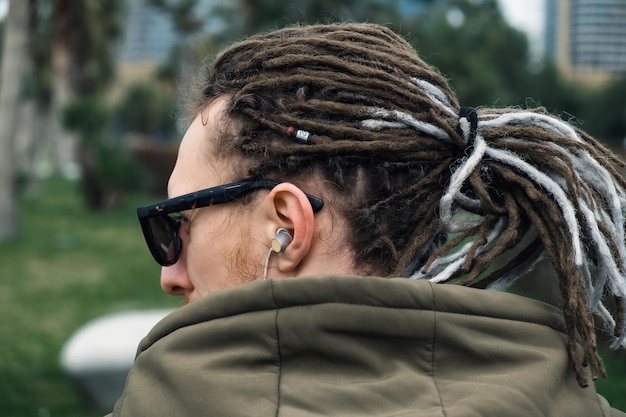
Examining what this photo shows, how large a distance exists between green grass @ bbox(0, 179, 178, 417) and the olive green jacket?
4959 millimetres

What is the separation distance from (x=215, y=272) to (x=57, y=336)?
709cm

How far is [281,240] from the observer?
1549mm

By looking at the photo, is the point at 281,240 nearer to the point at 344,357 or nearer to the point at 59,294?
the point at 344,357

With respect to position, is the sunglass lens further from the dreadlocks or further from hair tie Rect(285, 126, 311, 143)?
hair tie Rect(285, 126, 311, 143)

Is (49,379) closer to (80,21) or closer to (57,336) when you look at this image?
(57,336)

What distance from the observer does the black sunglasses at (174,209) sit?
159 cm

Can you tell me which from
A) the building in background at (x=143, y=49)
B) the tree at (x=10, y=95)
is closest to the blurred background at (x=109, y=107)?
the tree at (x=10, y=95)

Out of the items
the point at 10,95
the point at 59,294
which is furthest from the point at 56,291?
the point at 10,95

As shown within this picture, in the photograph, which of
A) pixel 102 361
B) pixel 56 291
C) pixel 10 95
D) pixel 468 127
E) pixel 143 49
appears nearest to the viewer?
pixel 468 127

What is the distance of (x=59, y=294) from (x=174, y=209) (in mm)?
9233

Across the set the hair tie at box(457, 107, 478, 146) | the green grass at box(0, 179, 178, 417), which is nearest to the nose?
the hair tie at box(457, 107, 478, 146)

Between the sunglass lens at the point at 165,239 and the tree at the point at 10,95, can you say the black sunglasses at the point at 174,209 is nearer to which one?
the sunglass lens at the point at 165,239

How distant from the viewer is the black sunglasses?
1593mm

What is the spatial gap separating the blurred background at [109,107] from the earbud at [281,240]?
698 mm
